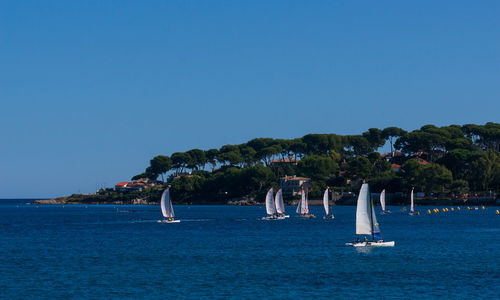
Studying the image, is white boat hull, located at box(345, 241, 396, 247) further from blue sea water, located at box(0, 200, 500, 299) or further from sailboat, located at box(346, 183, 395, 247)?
sailboat, located at box(346, 183, 395, 247)

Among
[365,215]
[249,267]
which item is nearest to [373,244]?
[365,215]

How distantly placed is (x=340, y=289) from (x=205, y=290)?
9710 mm

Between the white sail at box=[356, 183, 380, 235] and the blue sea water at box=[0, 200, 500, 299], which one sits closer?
the blue sea water at box=[0, 200, 500, 299]

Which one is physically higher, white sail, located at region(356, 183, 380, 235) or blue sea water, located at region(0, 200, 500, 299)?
white sail, located at region(356, 183, 380, 235)

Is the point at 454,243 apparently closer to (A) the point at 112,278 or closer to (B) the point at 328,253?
(B) the point at 328,253

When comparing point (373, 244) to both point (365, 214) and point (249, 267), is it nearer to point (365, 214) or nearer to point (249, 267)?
point (365, 214)

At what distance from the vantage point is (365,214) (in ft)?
248

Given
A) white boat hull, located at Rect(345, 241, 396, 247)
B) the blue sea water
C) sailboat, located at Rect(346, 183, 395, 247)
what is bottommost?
the blue sea water

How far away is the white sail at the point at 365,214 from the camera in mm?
74062

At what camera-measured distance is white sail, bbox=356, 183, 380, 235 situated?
74062 millimetres

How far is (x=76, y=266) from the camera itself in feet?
219

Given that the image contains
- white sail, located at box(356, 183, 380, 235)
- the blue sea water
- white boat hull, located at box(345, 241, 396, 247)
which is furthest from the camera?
white boat hull, located at box(345, 241, 396, 247)

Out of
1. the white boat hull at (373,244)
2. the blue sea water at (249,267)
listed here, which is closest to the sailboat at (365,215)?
the blue sea water at (249,267)

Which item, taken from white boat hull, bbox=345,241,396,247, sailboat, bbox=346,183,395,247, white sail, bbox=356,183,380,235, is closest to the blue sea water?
white boat hull, bbox=345,241,396,247
